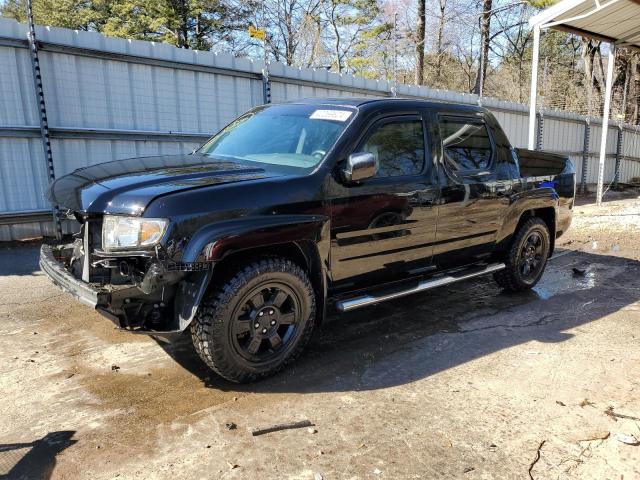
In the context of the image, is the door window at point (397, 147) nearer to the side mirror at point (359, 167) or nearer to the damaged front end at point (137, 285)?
the side mirror at point (359, 167)

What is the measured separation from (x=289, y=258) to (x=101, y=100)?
5617 millimetres

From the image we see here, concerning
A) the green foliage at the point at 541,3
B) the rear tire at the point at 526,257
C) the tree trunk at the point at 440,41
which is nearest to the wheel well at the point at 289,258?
the rear tire at the point at 526,257

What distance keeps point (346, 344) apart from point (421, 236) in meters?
1.10

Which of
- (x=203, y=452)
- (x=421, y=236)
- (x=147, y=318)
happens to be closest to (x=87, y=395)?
(x=147, y=318)

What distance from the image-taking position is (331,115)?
13.2ft

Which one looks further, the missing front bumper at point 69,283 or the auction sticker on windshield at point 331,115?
the auction sticker on windshield at point 331,115

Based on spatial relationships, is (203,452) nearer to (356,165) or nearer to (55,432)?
(55,432)

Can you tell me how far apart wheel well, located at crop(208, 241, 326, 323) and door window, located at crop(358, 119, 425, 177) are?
0.90 m

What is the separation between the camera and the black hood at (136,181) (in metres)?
3.02

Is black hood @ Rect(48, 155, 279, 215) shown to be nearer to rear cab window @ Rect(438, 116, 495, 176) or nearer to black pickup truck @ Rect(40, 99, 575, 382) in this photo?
black pickup truck @ Rect(40, 99, 575, 382)

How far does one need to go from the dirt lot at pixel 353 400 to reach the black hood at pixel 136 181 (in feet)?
4.06

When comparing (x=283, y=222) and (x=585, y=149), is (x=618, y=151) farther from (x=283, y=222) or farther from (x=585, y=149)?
(x=283, y=222)

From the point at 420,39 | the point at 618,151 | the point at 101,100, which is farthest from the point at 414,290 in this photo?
the point at 420,39

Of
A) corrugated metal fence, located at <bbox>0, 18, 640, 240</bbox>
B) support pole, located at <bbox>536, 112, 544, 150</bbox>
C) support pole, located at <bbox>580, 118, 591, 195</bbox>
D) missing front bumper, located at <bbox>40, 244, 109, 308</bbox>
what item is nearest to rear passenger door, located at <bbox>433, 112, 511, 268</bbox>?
missing front bumper, located at <bbox>40, 244, 109, 308</bbox>
